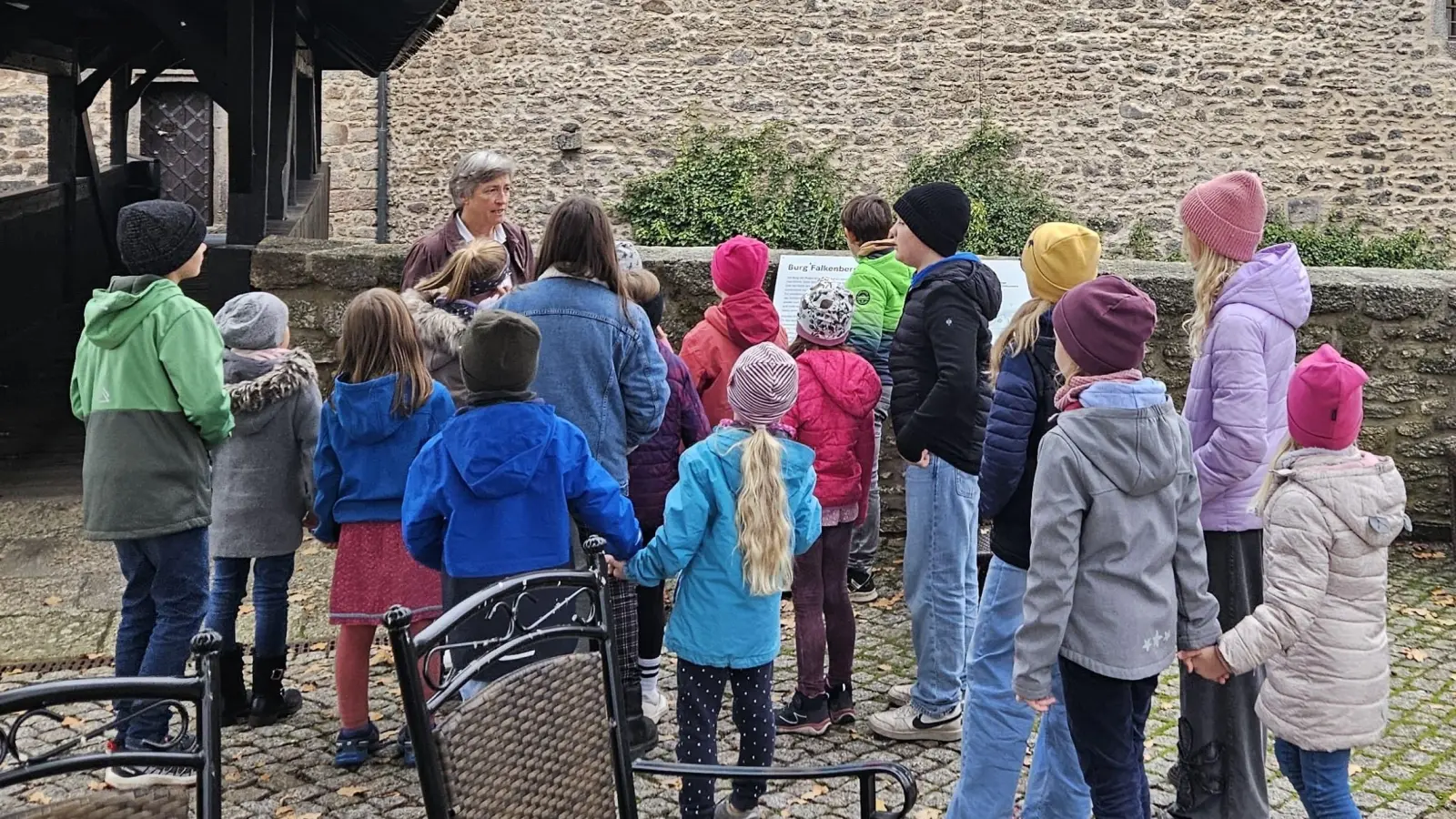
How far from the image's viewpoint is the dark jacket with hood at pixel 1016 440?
12.0 feet

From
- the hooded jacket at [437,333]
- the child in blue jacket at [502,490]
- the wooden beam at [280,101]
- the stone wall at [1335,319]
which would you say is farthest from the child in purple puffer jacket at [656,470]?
the wooden beam at [280,101]

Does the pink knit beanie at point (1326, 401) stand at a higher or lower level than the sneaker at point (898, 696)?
higher

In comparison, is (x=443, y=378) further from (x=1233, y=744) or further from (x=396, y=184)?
(x=396, y=184)

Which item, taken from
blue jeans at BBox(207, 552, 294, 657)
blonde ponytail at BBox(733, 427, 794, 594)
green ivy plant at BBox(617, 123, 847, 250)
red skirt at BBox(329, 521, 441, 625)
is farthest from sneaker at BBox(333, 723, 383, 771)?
green ivy plant at BBox(617, 123, 847, 250)

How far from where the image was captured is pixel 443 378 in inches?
183

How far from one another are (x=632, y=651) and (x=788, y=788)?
25.5 inches

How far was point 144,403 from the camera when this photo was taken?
13.3ft

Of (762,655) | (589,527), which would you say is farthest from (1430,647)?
(589,527)

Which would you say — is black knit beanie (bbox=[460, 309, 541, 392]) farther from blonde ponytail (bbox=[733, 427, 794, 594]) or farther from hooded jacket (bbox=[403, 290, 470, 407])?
hooded jacket (bbox=[403, 290, 470, 407])

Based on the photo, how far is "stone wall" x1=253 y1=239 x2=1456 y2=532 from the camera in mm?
6203

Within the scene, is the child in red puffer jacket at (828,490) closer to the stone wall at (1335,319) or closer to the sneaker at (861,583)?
the sneaker at (861,583)

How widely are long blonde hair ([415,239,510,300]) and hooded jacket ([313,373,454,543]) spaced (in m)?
0.42

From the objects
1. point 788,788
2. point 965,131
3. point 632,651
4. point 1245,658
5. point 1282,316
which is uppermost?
point 965,131

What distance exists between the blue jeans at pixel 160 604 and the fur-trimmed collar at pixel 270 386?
1.39 feet
